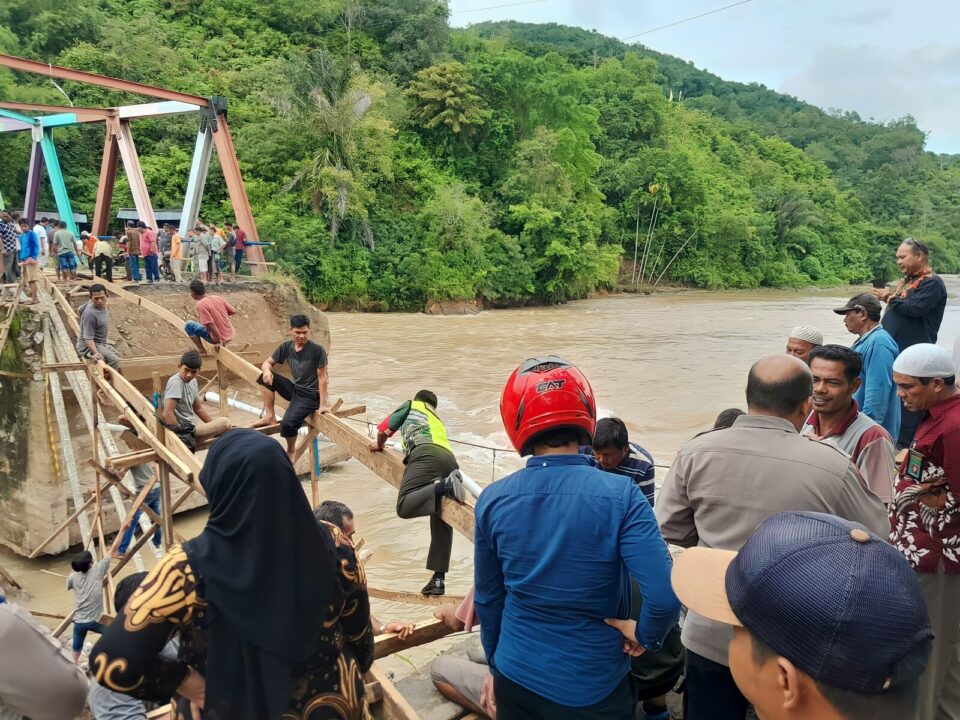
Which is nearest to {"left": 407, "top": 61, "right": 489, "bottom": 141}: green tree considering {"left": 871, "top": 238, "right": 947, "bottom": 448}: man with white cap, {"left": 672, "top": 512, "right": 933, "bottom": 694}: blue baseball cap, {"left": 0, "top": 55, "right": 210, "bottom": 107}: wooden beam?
{"left": 0, "top": 55, "right": 210, "bottom": 107}: wooden beam

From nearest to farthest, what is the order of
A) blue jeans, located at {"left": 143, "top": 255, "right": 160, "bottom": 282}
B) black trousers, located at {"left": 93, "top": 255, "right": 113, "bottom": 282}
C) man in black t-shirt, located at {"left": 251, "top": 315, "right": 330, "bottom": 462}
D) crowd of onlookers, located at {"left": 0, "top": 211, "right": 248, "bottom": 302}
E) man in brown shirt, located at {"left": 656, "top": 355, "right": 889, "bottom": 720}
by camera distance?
man in brown shirt, located at {"left": 656, "top": 355, "right": 889, "bottom": 720}, man in black t-shirt, located at {"left": 251, "top": 315, "right": 330, "bottom": 462}, crowd of onlookers, located at {"left": 0, "top": 211, "right": 248, "bottom": 302}, black trousers, located at {"left": 93, "top": 255, "right": 113, "bottom": 282}, blue jeans, located at {"left": 143, "top": 255, "right": 160, "bottom": 282}

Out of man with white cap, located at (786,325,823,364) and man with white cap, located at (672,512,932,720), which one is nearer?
man with white cap, located at (672,512,932,720)

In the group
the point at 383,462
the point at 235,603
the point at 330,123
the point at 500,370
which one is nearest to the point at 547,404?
the point at 235,603

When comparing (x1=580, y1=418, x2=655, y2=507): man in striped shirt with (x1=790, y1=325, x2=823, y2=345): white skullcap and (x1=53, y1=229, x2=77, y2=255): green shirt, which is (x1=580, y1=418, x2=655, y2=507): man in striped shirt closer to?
(x1=790, y1=325, x2=823, y2=345): white skullcap

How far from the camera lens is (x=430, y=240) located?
1200 inches

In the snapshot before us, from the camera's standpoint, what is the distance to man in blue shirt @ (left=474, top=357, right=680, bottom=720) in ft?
4.98

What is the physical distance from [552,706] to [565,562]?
405 millimetres

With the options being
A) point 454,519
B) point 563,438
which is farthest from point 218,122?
point 563,438

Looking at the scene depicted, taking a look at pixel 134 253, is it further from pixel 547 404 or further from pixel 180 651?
pixel 547 404

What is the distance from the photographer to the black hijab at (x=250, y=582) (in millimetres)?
1497

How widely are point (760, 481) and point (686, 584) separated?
0.73m

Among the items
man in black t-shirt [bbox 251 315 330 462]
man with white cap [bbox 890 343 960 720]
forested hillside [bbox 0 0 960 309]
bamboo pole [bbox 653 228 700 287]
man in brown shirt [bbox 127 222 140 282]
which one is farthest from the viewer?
bamboo pole [bbox 653 228 700 287]

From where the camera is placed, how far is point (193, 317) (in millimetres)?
11711

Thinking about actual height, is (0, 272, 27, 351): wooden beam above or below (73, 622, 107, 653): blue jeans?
above
